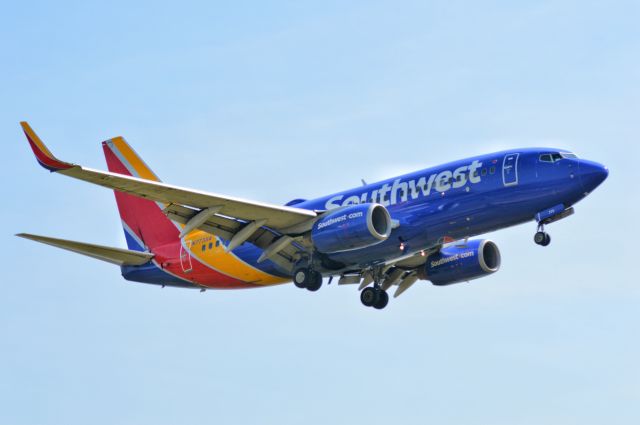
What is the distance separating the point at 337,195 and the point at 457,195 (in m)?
5.13

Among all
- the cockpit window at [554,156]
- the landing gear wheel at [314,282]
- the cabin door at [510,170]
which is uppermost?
the cockpit window at [554,156]

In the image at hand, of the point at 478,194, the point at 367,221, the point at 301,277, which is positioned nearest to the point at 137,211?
the point at 301,277

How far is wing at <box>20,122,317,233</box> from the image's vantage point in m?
36.8

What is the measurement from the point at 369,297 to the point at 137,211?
35.4 feet

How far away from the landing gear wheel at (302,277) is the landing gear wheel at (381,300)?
4622 mm

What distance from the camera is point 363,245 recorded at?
41.4 m

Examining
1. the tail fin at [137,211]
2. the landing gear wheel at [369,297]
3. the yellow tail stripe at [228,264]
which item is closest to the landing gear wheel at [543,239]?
the landing gear wheel at [369,297]

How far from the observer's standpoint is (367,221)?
40.9m

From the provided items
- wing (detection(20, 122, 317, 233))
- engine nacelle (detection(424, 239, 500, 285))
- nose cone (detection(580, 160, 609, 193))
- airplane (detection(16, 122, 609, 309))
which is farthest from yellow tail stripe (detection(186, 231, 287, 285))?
nose cone (detection(580, 160, 609, 193))

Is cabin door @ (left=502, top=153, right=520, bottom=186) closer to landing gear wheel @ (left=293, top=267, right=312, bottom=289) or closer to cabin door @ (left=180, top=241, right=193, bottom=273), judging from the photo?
landing gear wheel @ (left=293, top=267, right=312, bottom=289)

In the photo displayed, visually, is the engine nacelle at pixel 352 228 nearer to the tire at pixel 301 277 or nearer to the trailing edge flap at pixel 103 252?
the tire at pixel 301 277

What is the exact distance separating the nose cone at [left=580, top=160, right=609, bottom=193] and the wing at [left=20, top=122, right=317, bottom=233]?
9.29 metres

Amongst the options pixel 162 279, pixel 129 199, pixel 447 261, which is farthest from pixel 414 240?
pixel 129 199

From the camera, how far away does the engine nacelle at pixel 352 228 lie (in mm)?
40969
